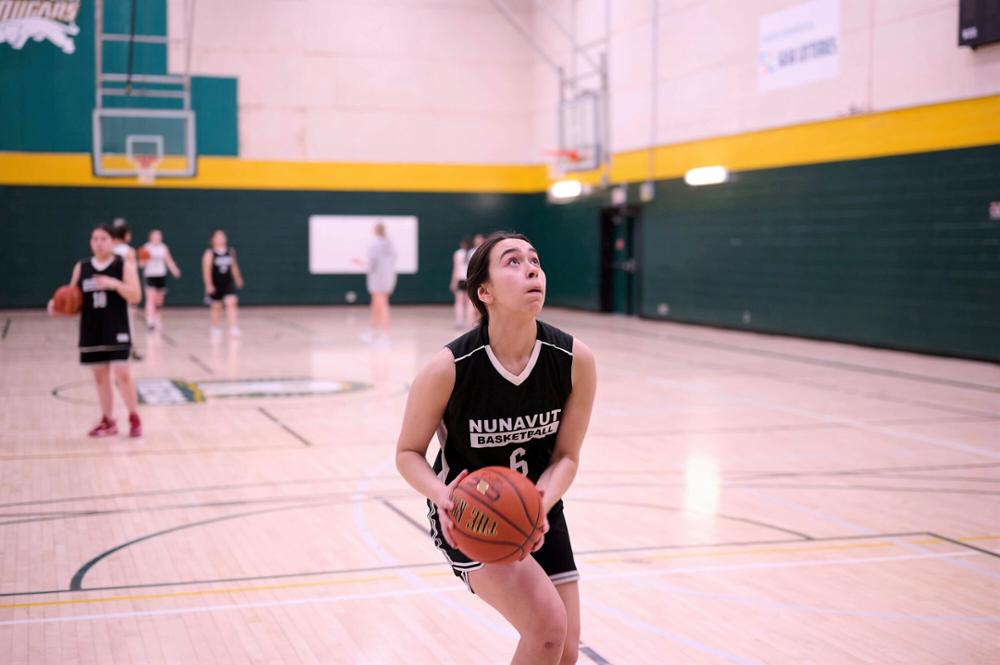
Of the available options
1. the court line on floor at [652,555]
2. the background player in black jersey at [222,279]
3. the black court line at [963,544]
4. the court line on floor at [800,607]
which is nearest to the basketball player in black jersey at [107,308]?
the court line on floor at [652,555]

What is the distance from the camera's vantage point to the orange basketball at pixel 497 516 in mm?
2889

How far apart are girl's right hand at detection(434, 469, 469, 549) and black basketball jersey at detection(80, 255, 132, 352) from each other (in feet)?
19.7

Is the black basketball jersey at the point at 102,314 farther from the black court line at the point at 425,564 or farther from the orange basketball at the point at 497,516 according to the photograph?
the orange basketball at the point at 497,516

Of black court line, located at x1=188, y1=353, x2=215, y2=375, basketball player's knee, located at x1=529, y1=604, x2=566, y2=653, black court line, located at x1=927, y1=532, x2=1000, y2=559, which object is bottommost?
black court line, located at x1=927, y1=532, x2=1000, y2=559

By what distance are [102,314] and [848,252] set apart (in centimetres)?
1105

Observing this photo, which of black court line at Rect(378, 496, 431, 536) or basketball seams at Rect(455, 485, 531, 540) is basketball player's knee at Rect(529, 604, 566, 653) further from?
black court line at Rect(378, 496, 431, 536)

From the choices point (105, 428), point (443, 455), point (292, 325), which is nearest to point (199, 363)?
point (105, 428)

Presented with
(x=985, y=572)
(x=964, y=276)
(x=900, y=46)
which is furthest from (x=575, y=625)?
(x=900, y=46)

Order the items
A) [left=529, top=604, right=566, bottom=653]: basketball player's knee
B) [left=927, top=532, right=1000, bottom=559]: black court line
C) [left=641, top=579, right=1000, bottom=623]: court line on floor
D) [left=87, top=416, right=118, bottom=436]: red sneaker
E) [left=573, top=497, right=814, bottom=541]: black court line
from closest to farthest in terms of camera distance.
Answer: [left=529, top=604, right=566, bottom=653]: basketball player's knee < [left=641, top=579, right=1000, bottom=623]: court line on floor < [left=927, top=532, right=1000, bottom=559]: black court line < [left=573, top=497, right=814, bottom=541]: black court line < [left=87, top=416, right=118, bottom=436]: red sneaker

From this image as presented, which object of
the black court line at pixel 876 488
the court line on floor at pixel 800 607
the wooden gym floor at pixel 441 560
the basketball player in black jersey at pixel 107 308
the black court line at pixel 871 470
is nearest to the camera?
the wooden gym floor at pixel 441 560

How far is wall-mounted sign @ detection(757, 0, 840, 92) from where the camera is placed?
1620 cm

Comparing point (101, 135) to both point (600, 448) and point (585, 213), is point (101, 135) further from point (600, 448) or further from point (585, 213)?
point (600, 448)

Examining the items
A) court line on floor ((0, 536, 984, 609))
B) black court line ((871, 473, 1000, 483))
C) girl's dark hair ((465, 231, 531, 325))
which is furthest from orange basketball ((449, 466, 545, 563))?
black court line ((871, 473, 1000, 483))

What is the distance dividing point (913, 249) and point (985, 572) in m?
10.4
